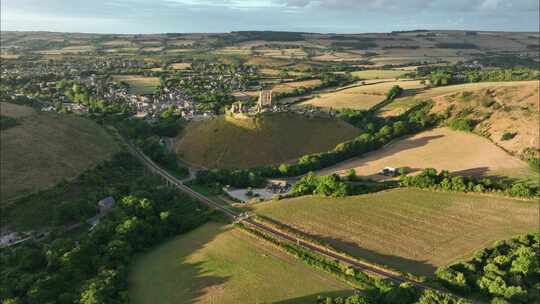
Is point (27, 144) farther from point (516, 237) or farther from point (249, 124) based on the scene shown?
point (516, 237)

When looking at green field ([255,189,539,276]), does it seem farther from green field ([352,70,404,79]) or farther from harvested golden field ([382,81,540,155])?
green field ([352,70,404,79])

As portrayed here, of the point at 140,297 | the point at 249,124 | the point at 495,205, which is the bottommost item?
the point at 140,297

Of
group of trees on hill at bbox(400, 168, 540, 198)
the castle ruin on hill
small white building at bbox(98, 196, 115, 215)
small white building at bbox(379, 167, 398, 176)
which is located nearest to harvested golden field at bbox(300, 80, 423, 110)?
the castle ruin on hill

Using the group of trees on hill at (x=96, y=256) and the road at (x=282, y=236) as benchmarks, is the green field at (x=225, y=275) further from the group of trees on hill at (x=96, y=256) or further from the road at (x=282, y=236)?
the road at (x=282, y=236)

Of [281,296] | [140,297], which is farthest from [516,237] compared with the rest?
[140,297]

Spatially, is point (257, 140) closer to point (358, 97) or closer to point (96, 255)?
point (96, 255)

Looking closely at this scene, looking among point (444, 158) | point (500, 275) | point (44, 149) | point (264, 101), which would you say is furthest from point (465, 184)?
point (44, 149)
